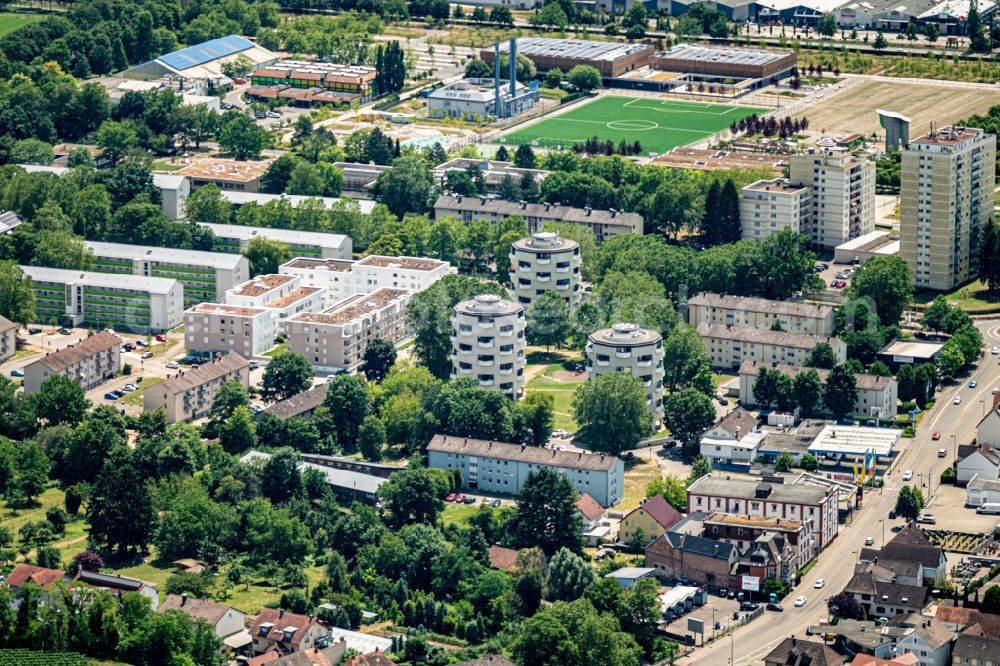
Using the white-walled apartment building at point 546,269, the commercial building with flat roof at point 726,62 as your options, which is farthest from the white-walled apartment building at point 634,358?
the commercial building with flat roof at point 726,62

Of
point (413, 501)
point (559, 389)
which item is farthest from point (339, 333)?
point (413, 501)

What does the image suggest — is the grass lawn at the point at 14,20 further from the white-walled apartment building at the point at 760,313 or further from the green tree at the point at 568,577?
the green tree at the point at 568,577

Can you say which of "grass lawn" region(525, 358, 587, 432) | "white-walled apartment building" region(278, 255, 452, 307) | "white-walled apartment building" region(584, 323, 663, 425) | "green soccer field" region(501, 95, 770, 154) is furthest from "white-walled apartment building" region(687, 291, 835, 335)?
"green soccer field" region(501, 95, 770, 154)

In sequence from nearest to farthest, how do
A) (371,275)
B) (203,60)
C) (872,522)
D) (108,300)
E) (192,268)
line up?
1. (872,522)
2. (108,300)
3. (371,275)
4. (192,268)
5. (203,60)

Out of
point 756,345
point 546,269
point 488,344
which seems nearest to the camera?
point 488,344

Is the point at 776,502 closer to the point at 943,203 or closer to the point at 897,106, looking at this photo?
the point at 943,203

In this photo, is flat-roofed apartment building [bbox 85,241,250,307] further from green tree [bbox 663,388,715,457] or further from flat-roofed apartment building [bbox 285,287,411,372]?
green tree [bbox 663,388,715,457]
